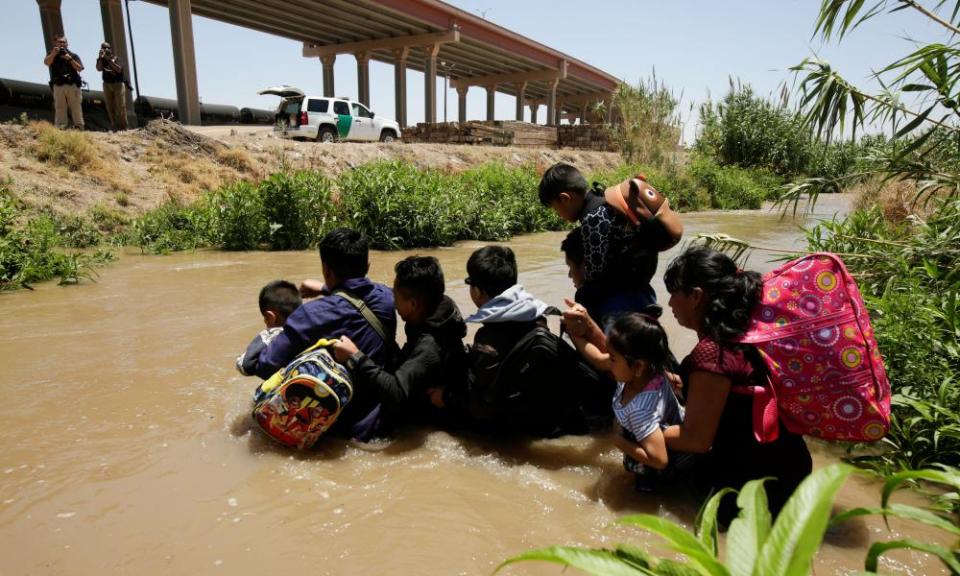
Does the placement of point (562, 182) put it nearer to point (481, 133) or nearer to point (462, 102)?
point (481, 133)

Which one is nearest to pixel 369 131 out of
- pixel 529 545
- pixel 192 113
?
pixel 192 113

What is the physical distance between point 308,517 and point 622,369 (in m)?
1.35

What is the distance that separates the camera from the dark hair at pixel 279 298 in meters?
3.30

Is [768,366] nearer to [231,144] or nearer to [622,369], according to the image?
[622,369]

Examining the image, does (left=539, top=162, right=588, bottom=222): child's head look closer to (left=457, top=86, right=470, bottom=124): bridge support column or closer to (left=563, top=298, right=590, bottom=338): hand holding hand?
(left=563, top=298, right=590, bottom=338): hand holding hand

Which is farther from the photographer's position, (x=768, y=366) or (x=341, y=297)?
(x=341, y=297)

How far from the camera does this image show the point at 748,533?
0.82m

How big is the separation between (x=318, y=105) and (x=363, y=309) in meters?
15.4

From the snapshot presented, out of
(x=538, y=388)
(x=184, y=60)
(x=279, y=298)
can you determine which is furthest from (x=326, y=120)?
(x=538, y=388)

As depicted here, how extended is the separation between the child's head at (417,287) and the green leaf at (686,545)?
2.07 metres

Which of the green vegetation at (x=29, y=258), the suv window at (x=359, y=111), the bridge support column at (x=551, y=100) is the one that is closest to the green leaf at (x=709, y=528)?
the green vegetation at (x=29, y=258)

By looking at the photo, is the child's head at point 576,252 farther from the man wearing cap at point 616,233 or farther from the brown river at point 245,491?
the brown river at point 245,491

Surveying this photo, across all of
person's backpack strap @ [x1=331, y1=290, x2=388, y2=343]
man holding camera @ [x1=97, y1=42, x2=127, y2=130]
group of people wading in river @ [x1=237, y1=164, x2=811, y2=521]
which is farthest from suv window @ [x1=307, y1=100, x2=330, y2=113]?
person's backpack strap @ [x1=331, y1=290, x2=388, y2=343]

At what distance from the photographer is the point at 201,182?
35.4 ft
